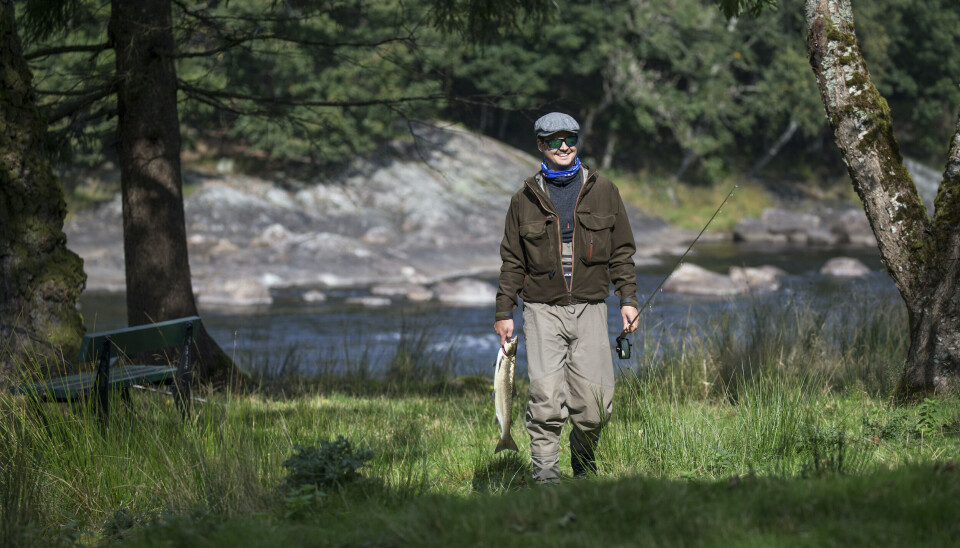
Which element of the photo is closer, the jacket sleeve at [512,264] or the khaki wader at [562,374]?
the khaki wader at [562,374]

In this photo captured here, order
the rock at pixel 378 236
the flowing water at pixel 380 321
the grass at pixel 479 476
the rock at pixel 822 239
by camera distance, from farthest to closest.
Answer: the rock at pixel 822 239 < the rock at pixel 378 236 < the flowing water at pixel 380 321 < the grass at pixel 479 476

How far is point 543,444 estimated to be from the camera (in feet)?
16.0

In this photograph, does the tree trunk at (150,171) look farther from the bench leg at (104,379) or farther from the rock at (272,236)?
the rock at (272,236)

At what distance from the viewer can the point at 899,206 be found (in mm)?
6031

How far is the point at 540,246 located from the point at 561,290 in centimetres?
25

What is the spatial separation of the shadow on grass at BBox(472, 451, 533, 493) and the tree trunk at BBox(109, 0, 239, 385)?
3631 millimetres

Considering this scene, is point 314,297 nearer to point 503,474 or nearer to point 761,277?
point 761,277

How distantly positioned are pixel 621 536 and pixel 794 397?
2.40m

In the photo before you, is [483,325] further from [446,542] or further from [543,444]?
[446,542]

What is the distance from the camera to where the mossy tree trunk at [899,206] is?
5.71 metres

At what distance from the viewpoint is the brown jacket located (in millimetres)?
4934

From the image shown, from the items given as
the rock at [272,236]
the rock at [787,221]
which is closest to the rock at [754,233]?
the rock at [787,221]

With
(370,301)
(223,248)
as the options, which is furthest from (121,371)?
(223,248)

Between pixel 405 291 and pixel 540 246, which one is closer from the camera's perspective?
pixel 540 246
